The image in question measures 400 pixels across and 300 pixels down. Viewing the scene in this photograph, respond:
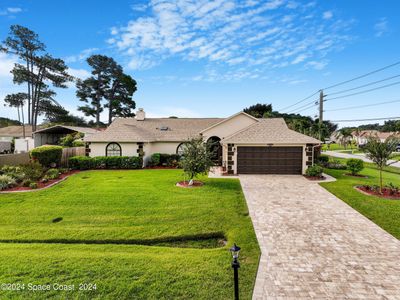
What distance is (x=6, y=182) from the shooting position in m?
11.6

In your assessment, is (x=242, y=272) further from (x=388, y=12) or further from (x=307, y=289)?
(x=388, y=12)

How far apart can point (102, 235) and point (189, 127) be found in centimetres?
1793

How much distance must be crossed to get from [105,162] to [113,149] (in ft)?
4.87

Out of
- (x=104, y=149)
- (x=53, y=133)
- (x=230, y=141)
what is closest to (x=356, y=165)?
(x=230, y=141)

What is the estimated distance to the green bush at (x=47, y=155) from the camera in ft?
51.5

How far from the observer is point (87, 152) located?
19516 mm

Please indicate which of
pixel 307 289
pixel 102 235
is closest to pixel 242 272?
pixel 307 289

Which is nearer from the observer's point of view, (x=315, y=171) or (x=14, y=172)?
(x=14, y=172)

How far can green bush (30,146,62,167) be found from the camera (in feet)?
51.5

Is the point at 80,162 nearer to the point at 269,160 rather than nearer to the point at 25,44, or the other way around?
the point at 269,160

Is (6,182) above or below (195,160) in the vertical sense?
below

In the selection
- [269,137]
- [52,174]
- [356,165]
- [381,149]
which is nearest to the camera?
[381,149]

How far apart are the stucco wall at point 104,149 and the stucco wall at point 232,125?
7.37m

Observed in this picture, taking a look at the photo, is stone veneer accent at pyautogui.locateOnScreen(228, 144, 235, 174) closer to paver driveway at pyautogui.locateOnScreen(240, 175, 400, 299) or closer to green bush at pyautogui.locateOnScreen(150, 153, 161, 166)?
paver driveway at pyautogui.locateOnScreen(240, 175, 400, 299)
